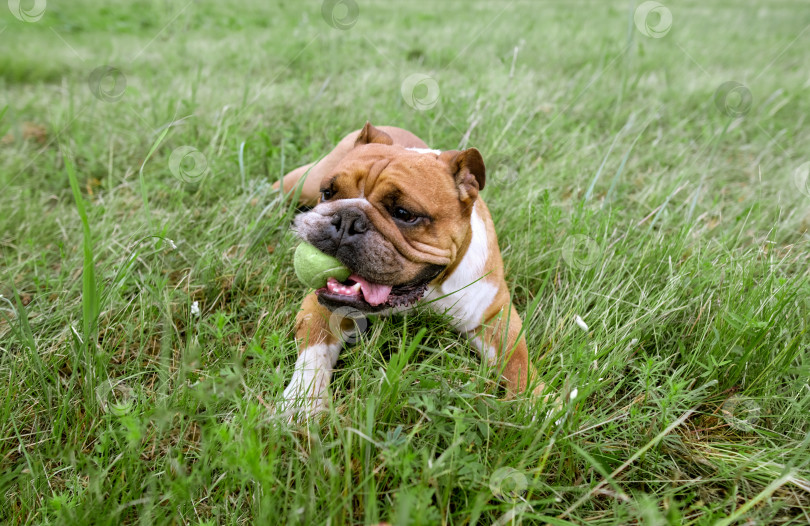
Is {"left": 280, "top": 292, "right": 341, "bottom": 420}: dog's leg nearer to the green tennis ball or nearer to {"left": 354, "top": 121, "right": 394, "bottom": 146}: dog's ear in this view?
the green tennis ball

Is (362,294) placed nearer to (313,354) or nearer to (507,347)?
(313,354)

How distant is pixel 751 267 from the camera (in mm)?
2850

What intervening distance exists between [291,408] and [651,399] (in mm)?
1583

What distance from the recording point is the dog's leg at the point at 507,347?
8.27 feet

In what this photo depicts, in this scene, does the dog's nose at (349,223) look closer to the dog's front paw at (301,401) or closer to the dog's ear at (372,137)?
the dog's front paw at (301,401)

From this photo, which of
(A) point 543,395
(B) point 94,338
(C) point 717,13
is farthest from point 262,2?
(A) point 543,395

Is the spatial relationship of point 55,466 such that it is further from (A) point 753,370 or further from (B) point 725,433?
(A) point 753,370

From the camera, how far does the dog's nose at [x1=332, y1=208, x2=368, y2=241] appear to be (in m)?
2.41

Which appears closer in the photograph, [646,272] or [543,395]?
[543,395]

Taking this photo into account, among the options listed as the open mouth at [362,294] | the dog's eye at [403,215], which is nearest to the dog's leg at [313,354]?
the open mouth at [362,294]

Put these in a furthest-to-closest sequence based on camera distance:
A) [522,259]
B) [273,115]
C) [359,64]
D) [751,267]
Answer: [359,64] → [273,115] → [522,259] → [751,267]

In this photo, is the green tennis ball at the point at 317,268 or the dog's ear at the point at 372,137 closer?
the green tennis ball at the point at 317,268

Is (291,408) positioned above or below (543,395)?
below

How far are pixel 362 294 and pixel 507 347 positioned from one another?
80 cm
